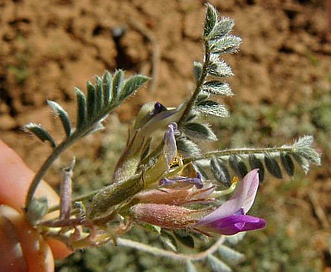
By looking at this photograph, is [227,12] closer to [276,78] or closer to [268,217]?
[276,78]

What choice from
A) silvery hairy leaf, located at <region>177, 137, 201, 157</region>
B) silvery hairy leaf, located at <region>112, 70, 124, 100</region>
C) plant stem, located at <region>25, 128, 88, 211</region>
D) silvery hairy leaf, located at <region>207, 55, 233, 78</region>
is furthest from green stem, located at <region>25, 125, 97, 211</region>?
silvery hairy leaf, located at <region>207, 55, 233, 78</region>

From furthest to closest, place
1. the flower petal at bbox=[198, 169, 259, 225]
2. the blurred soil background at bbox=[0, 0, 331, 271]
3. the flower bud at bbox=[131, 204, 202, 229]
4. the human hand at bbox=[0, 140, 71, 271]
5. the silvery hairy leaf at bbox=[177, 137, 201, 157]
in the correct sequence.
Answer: the blurred soil background at bbox=[0, 0, 331, 271], the human hand at bbox=[0, 140, 71, 271], the silvery hairy leaf at bbox=[177, 137, 201, 157], the flower bud at bbox=[131, 204, 202, 229], the flower petal at bbox=[198, 169, 259, 225]

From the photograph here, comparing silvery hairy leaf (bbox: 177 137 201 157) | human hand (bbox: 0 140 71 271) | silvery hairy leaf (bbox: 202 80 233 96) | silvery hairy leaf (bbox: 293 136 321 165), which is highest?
silvery hairy leaf (bbox: 202 80 233 96)

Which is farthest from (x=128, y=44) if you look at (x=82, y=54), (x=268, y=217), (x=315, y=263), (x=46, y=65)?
(x=315, y=263)

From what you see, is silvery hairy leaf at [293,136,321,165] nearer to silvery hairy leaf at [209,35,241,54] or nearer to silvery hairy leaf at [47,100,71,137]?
silvery hairy leaf at [209,35,241,54]

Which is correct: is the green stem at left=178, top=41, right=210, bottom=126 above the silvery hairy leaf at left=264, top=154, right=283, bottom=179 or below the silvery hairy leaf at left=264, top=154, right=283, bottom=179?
above

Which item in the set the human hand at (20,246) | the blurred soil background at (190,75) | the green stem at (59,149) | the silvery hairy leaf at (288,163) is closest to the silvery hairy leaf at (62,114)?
the green stem at (59,149)

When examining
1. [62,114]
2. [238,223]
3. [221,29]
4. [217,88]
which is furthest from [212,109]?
[62,114]

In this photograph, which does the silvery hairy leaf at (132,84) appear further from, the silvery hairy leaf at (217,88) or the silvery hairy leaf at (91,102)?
the silvery hairy leaf at (217,88)
